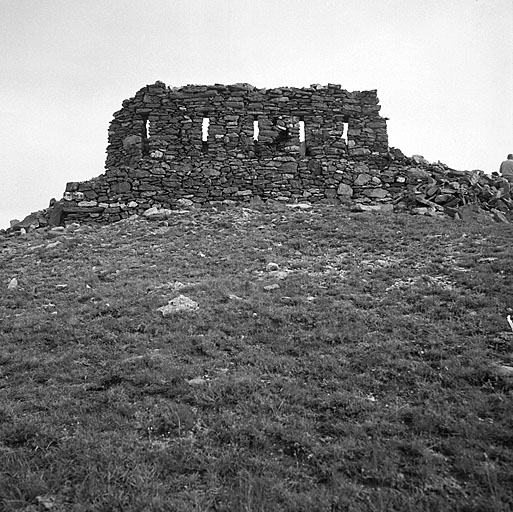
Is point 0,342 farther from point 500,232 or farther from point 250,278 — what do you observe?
point 500,232

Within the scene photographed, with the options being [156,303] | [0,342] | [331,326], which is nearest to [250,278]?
[156,303]

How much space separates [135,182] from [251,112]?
19.7ft

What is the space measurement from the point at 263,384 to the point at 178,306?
3.62m

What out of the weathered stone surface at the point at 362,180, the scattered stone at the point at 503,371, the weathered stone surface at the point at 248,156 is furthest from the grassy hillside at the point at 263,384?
the weathered stone surface at the point at 362,180

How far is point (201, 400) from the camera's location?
275 inches

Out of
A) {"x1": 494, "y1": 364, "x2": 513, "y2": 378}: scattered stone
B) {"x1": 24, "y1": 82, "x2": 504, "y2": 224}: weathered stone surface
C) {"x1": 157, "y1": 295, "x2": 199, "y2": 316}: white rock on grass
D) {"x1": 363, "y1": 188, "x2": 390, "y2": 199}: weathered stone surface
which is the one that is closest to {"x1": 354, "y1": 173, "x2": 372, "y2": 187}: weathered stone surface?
{"x1": 24, "y1": 82, "x2": 504, "y2": 224}: weathered stone surface

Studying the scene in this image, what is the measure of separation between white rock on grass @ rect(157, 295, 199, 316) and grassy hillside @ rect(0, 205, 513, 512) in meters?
0.22

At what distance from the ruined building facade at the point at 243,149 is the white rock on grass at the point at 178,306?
11.1 metres

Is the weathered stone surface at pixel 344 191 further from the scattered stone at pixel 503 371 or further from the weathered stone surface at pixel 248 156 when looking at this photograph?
the scattered stone at pixel 503 371

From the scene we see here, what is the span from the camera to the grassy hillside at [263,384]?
17.3 ft

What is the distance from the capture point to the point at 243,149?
2211 cm

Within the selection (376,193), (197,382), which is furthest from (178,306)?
(376,193)

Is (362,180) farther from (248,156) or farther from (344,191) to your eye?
(248,156)

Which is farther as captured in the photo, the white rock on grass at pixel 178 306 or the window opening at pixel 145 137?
the window opening at pixel 145 137
